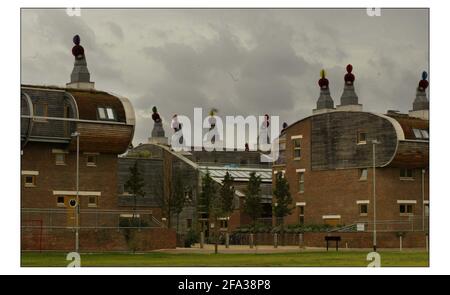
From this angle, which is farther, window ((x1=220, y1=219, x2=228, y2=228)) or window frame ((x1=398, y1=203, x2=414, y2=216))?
window ((x1=220, y1=219, x2=228, y2=228))

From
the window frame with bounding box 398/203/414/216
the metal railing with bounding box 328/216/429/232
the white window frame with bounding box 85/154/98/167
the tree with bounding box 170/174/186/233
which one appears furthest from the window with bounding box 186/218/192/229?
the white window frame with bounding box 85/154/98/167

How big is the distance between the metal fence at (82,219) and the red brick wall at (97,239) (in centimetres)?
46

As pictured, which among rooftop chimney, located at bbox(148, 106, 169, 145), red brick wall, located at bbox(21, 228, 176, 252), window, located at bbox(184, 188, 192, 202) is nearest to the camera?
red brick wall, located at bbox(21, 228, 176, 252)

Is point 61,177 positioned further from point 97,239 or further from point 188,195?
point 188,195

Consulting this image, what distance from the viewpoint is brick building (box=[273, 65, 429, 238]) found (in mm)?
73375

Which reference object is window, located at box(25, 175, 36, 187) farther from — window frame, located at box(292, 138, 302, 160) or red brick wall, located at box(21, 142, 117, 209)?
window frame, located at box(292, 138, 302, 160)

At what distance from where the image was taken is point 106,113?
64.2 metres

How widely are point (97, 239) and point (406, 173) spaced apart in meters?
28.3

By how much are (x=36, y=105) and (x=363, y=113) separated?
2697cm

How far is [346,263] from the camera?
42594 mm

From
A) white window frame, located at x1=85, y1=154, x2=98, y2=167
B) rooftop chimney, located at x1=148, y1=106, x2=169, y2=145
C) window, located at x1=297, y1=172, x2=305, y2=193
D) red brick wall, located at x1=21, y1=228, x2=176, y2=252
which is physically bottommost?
red brick wall, located at x1=21, y1=228, x2=176, y2=252

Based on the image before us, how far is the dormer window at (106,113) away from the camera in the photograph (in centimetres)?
6381

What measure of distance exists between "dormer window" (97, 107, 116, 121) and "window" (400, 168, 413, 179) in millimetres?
24942
